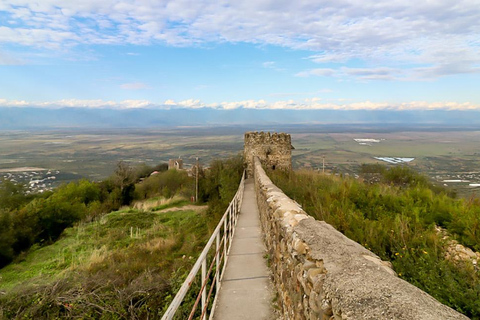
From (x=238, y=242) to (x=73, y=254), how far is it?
396 inches

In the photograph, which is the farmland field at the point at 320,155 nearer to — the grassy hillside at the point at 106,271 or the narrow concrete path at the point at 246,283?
the narrow concrete path at the point at 246,283

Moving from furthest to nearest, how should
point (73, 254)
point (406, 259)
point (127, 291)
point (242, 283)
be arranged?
point (73, 254) → point (127, 291) → point (242, 283) → point (406, 259)

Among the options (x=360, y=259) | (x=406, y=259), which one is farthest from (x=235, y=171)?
(x=360, y=259)

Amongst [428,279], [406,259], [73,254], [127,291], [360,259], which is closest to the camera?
[360,259]

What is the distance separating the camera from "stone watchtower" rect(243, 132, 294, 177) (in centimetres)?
1995

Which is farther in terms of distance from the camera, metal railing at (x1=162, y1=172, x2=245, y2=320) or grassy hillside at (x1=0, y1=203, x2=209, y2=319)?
grassy hillside at (x1=0, y1=203, x2=209, y2=319)

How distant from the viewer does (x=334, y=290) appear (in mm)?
1918

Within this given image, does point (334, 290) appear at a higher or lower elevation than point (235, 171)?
higher

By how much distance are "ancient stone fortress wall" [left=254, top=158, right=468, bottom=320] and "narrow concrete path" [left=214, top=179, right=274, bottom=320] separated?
2.55ft

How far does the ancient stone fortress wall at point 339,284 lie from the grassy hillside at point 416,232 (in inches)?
41.1

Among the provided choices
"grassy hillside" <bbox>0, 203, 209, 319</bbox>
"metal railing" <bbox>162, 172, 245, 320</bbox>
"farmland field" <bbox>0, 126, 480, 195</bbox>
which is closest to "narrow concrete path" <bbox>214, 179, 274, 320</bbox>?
"metal railing" <bbox>162, 172, 245, 320</bbox>

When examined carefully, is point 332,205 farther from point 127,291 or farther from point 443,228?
point 127,291

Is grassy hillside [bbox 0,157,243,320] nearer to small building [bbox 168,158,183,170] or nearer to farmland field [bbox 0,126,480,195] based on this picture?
farmland field [bbox 0,126,480,195]

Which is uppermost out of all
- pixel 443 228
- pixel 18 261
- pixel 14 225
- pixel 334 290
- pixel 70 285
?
pixel 334 290
